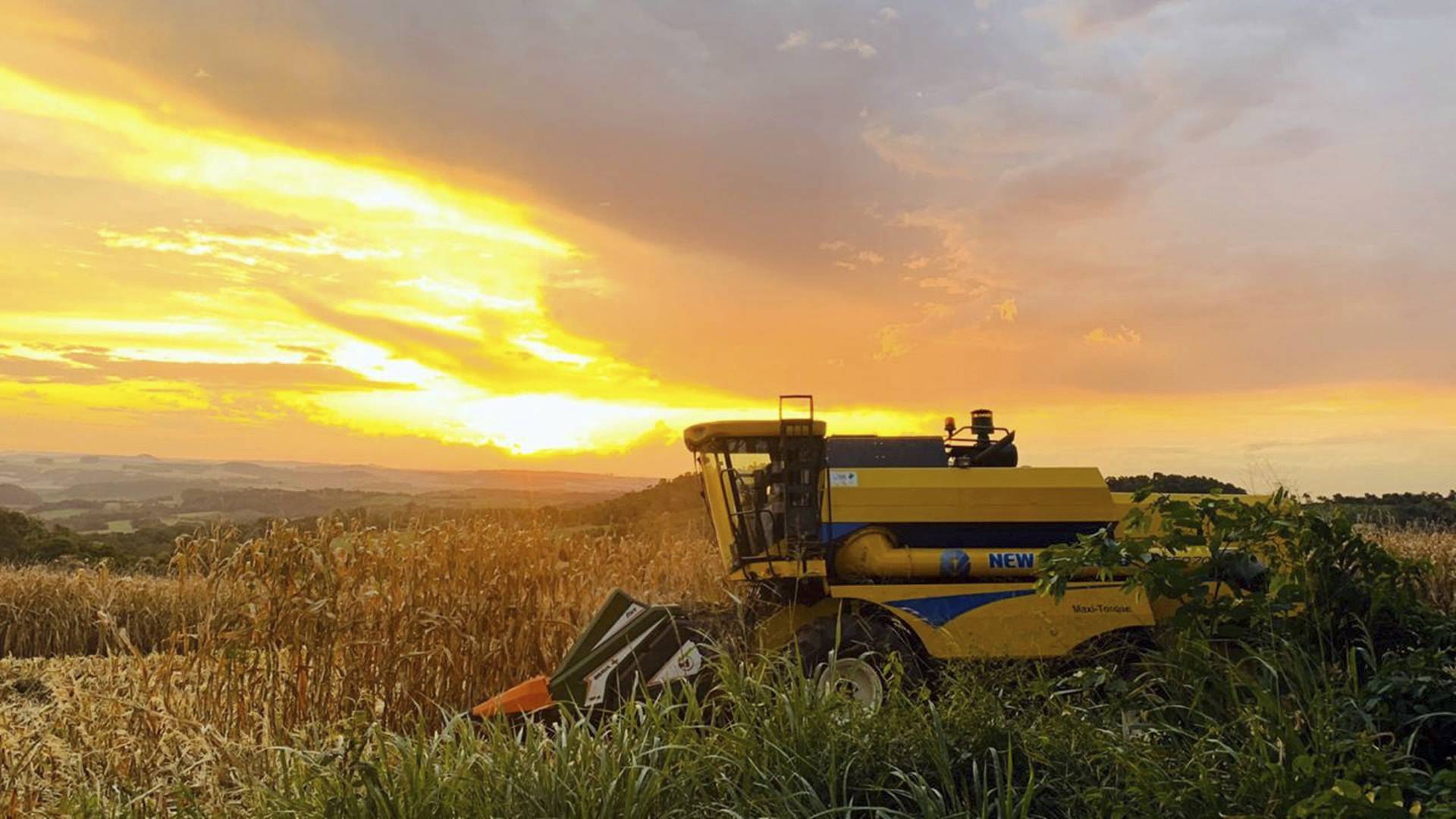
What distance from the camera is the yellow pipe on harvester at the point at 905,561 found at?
27.2 ft

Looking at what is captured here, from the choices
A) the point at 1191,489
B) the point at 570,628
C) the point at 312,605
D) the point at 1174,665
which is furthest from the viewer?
the point at 1191,489

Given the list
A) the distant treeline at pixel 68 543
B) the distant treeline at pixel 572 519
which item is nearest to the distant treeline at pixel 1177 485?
the distant treeline at pixel 572 519

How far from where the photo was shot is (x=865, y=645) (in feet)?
25.1

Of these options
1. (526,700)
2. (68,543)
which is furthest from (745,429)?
(68,543)

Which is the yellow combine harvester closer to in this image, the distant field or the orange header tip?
the orange header tip

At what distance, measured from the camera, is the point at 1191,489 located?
32.8 feet

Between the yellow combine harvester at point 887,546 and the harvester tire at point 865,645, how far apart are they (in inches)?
0.5

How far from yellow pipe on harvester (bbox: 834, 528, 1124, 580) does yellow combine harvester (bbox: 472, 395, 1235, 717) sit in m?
0.01

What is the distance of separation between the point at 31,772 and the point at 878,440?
623cm

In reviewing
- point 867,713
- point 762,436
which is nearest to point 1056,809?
point 867,713

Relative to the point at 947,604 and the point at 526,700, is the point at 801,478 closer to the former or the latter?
the point at 947,604

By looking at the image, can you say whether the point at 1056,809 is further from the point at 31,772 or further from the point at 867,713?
the point at 31,772

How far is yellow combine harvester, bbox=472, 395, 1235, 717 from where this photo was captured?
7996 mm

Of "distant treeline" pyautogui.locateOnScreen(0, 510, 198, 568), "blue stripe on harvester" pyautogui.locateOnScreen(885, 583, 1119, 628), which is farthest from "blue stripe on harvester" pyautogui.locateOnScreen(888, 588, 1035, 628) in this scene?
"distant treeline" pyautogui.locateOnScreen(0, 510, 198, 568)
